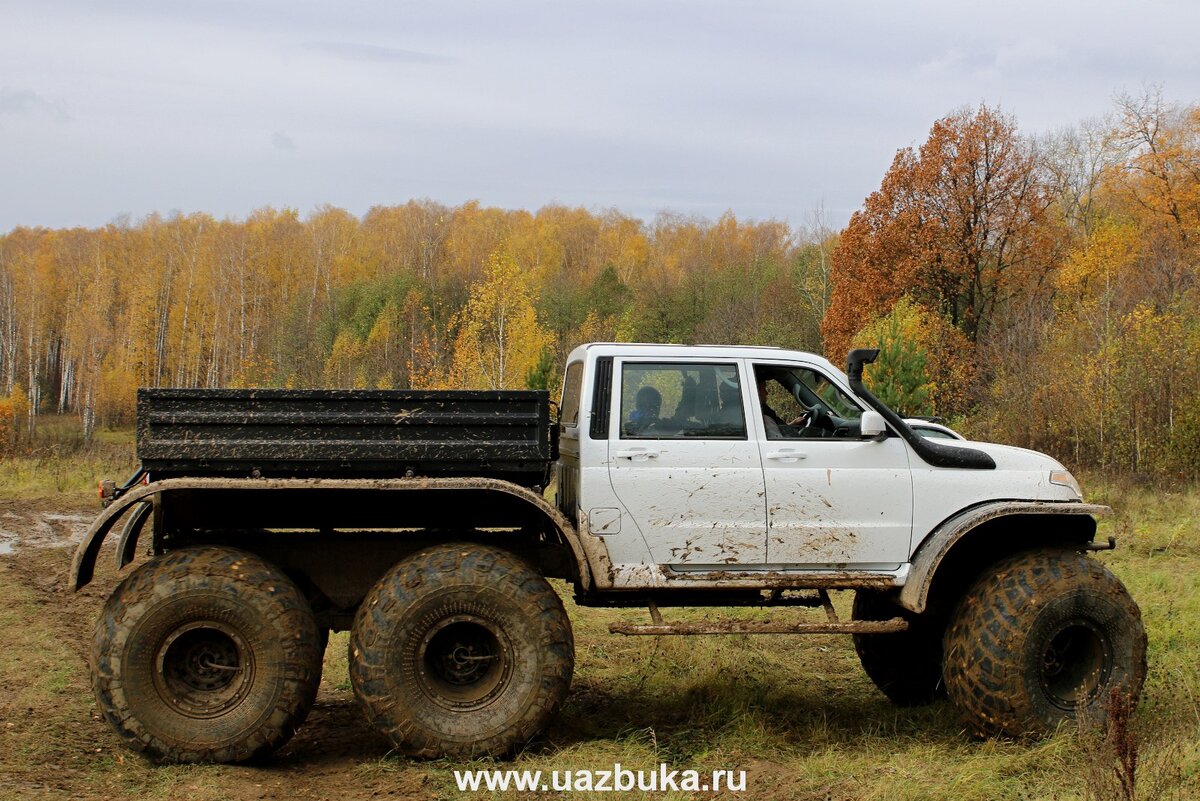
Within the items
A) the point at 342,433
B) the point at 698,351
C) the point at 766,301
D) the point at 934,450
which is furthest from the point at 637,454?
the point at 766,301

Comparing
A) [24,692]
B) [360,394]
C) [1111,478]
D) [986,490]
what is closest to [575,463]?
[360,394]

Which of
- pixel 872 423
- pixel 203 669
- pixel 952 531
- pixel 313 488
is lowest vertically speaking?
pixel 203 669

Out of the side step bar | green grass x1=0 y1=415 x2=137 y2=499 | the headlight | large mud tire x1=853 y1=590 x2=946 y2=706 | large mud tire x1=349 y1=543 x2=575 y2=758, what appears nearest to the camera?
large mud tire x1=349 y1=543 x2=575 y2=758

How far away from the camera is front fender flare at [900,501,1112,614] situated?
645 centimetres

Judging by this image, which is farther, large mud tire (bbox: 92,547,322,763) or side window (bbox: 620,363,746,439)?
side window (bbox: 620,363,746,439)

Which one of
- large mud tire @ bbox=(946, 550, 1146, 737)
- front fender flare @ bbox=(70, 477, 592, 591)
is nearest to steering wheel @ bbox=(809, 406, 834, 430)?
large mud tire @ bbox=(946, 550, 1146, 737)

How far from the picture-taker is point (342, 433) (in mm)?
6176

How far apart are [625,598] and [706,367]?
150cm

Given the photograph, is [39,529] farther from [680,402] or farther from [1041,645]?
[1041,645]

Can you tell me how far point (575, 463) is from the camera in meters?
6.59

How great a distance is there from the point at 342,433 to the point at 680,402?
198 centimetres

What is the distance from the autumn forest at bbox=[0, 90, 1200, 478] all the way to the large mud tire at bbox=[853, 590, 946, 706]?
1684cm

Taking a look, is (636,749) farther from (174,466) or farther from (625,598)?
(174,466)

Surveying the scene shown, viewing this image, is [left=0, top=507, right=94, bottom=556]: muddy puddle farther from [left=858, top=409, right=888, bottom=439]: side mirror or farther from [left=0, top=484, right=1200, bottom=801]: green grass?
[left=858, top=409, right=888, bottom=439]: side mirror
